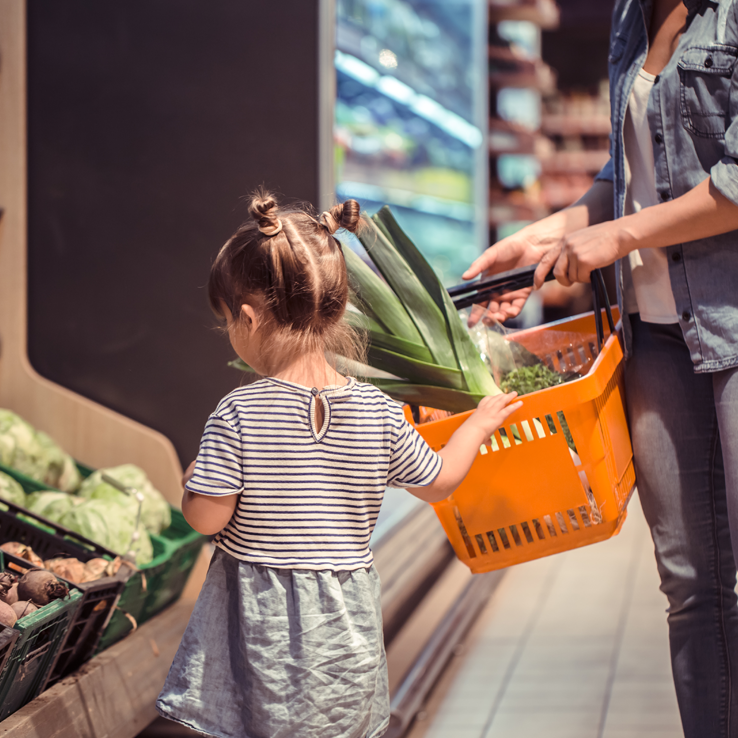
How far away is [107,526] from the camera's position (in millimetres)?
2002

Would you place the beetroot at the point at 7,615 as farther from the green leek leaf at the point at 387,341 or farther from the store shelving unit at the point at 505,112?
the store shelving unit at the point at 505,112

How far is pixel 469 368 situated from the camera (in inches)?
61.9

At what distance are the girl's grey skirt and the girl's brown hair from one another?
35 cm

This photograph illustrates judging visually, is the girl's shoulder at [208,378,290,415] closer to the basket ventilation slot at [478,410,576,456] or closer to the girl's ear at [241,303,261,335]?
the girl's ear at [241,303,261,335]

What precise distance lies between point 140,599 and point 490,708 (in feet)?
3.47

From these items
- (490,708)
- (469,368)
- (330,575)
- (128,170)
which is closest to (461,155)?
(128,170)

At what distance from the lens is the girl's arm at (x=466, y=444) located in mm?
1362

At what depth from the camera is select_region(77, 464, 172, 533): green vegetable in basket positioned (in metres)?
2.16

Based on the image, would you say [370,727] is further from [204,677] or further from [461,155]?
[461,155]

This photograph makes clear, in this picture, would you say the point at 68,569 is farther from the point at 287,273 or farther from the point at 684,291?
the point at 684,291

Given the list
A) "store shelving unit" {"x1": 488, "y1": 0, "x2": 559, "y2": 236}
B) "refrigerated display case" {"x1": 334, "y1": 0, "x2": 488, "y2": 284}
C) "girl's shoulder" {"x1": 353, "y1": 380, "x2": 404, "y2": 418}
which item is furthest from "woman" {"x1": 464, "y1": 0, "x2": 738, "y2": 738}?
"store shelving unit" {"x1": 488, "y1": 0, "x2": 559, "y2": 236}

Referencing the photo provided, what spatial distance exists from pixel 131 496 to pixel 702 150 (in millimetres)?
1488

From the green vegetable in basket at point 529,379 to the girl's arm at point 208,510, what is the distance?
64 centimetres

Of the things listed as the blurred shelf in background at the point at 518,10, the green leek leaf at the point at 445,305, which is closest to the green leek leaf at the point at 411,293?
the green leek leaf at the point at 445,305
